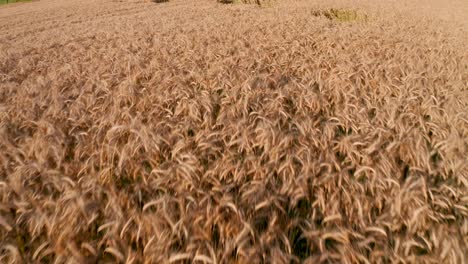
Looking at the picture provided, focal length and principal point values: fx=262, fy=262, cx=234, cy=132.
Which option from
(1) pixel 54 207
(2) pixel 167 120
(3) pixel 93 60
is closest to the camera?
(1) pixel 54 207

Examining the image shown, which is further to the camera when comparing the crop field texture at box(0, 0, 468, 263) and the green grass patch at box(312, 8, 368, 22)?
the green grass patch at box(312, 8, 368, 22)

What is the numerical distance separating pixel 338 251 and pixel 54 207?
5.76 ft

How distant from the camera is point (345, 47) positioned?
5.97 m

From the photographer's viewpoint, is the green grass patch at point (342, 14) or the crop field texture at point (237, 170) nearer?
the crop field texture at point (237, 170)

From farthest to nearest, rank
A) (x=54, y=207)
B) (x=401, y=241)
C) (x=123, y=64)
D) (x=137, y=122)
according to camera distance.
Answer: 1. (x=123, y=64)
2. (x=137, y=122)
3. (x=54, y=207)
4. (x=401, y=241)

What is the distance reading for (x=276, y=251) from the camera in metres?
1.38

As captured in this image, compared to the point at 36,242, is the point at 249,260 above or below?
above

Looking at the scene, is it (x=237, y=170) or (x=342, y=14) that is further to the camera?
(x=342, y=14)

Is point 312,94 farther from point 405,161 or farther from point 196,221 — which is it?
point 196,221

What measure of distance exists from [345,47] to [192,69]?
12.1 feet

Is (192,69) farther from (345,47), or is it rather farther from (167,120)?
(345,47)

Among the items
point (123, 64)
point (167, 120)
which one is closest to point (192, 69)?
point (123, 64)

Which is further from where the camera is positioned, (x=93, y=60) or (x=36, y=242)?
(x=93, y=60)

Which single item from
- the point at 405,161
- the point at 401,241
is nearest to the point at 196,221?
the point at 401,241
